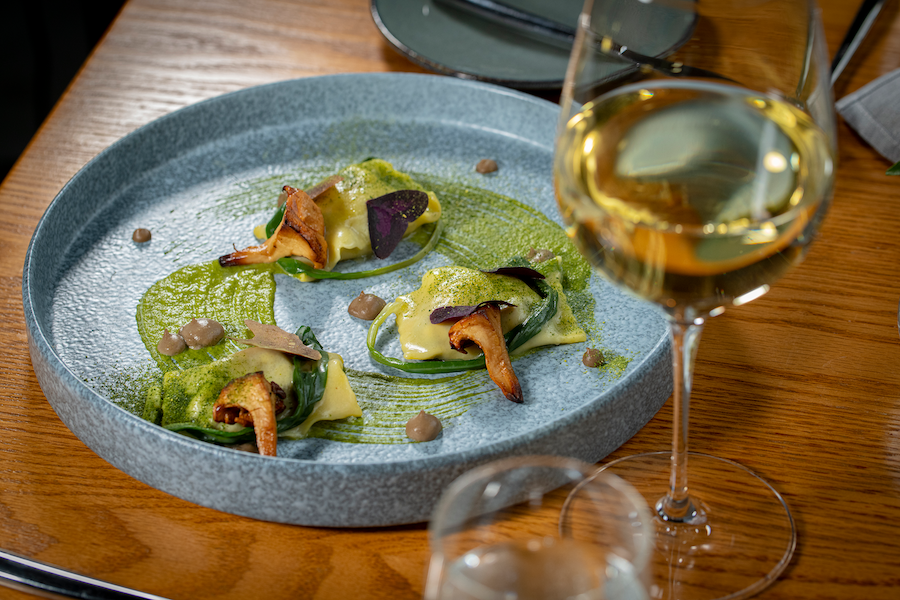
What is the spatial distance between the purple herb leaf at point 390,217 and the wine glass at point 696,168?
51 centimetres

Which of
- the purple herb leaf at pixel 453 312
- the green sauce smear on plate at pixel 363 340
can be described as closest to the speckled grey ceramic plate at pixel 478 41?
the green sauce smear on plate at pixel 363 340

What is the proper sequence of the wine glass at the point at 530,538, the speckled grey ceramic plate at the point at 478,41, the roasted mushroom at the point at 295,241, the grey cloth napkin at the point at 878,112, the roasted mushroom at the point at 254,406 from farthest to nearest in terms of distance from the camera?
the speckled grey ceramic plate at the point at 478,41 → the grey cloth napkin at the point at 878,112 → the roasted mushroom at the point at 295,241 → the roasted mushroom at the point at 254,406 → the wine glass at the point at 530,538

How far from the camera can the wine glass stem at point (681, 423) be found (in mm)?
758

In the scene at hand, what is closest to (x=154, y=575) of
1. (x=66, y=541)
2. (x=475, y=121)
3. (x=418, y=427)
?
(x=66, y=541)

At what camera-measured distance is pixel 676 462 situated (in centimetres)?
82

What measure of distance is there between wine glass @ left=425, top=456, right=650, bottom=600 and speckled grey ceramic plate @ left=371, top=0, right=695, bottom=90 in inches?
42.5

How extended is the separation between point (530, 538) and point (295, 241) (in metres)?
0.69

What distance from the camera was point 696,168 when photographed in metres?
0.71

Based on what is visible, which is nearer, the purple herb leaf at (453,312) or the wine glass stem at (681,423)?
the wine glass stem at (681,423)

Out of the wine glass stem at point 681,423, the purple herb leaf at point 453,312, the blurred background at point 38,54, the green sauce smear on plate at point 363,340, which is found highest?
the wine glass stem at point 681,423

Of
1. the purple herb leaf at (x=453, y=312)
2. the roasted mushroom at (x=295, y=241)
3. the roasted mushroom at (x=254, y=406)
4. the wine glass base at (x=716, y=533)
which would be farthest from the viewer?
the roasted mushroom at (x=295, y=241)

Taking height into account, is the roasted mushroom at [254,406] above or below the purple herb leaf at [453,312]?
below

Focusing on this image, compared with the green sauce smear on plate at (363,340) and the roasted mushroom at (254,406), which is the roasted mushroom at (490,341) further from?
the roasted mushroom at (254,406)

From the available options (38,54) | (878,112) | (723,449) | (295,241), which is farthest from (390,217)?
(38,54)
